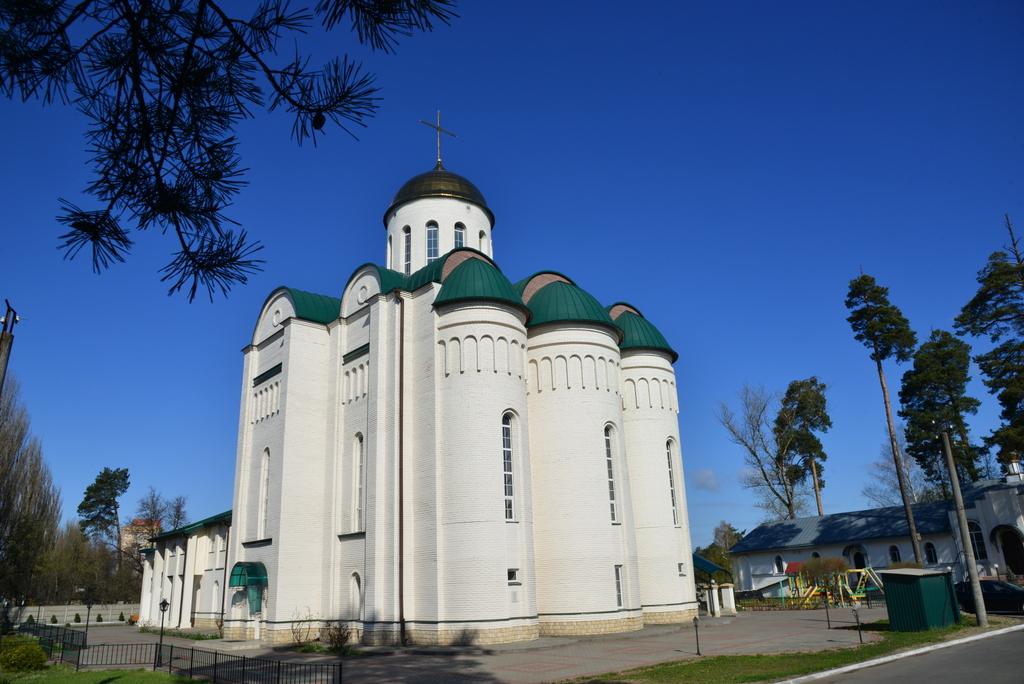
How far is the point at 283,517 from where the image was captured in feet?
75.8

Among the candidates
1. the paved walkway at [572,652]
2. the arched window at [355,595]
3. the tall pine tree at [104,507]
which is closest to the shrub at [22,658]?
the paved walkway at [572,652]

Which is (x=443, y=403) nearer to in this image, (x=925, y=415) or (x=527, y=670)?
(x=527, y=670)

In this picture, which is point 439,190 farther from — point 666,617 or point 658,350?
point 666,617

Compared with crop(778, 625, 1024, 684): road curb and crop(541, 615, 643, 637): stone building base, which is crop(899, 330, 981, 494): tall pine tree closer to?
crop(778, 625, 1024, 684): road curb

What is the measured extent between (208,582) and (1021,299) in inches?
1340

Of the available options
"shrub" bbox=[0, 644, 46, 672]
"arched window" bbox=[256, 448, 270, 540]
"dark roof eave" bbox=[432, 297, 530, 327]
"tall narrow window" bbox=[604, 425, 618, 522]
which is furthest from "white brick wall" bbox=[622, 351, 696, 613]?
"shrub" bbox=[0, 644, 46, 672]

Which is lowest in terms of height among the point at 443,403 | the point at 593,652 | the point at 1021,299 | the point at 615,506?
the point at 593,652

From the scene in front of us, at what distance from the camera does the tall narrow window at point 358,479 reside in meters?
22.7

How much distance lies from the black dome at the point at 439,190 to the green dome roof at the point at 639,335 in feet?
24.6

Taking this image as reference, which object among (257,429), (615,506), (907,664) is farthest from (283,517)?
(907,664)

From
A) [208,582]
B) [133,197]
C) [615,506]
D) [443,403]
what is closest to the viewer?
[133,197]

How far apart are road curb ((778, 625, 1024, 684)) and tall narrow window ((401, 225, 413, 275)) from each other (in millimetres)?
20920

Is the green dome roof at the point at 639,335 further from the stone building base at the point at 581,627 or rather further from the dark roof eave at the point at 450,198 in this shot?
the stone building base at the point at 581,627

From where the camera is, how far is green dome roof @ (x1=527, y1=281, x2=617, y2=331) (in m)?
24.1
